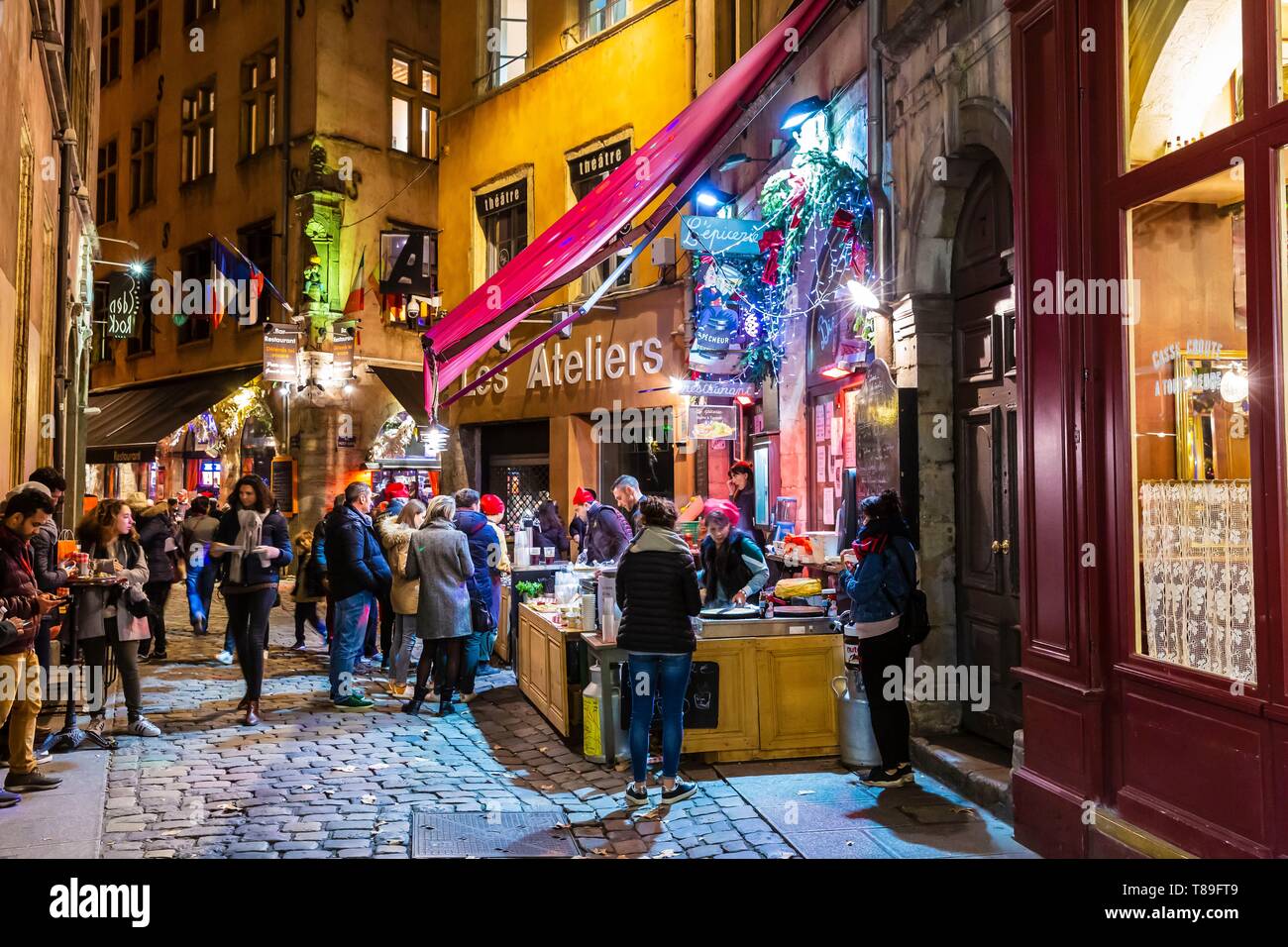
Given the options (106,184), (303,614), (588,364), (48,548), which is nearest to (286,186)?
(588,364)

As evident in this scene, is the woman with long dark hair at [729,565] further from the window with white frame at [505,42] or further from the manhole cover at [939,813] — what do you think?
the window with white frame at [505,42]

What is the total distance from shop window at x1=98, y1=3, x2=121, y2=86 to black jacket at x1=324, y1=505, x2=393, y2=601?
83.6ft

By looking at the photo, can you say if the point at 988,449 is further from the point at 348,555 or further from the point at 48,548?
the point at 48,548

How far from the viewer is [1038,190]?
5375mm

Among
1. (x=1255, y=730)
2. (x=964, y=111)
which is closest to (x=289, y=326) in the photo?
(x=964, y=111)

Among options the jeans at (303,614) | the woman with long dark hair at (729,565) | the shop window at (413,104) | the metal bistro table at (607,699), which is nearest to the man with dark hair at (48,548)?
the metal bistro table at (607,699)

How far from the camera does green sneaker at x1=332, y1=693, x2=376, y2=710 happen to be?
28.7ft

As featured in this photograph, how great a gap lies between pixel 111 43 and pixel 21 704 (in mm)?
28617

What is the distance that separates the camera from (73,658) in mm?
7090

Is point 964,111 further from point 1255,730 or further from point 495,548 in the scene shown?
point 495,548

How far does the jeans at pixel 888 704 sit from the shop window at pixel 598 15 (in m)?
12.6

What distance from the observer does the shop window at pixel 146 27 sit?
2641 cm

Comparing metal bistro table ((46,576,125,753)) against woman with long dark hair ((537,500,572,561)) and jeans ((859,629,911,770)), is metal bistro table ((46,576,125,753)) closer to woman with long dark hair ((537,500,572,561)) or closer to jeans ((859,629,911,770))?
jeans ((859,629,911,770))
